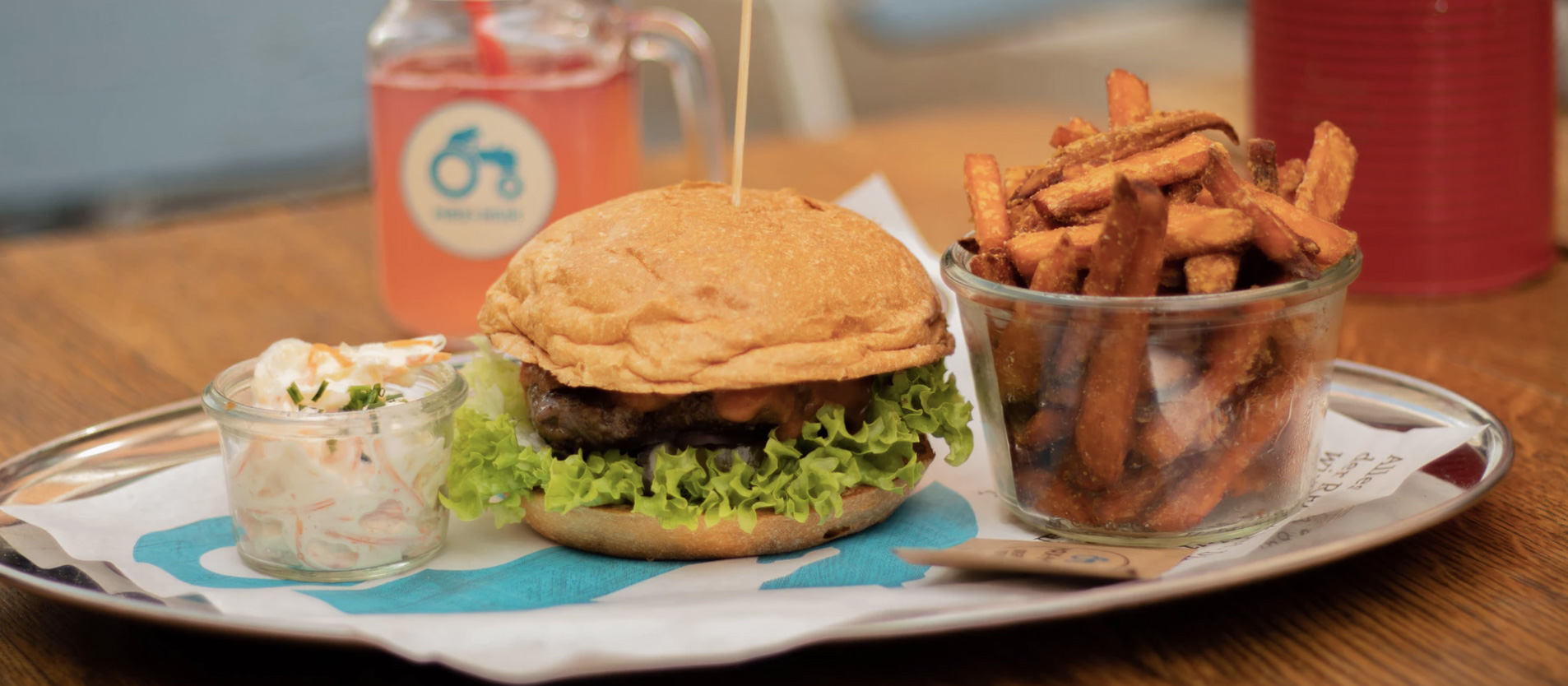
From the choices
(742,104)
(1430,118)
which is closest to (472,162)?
(742,104)

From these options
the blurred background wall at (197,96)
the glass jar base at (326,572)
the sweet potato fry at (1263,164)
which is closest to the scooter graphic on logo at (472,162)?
the glass jar base at (326,572)

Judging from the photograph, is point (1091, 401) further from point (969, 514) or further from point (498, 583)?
point (498, 583)

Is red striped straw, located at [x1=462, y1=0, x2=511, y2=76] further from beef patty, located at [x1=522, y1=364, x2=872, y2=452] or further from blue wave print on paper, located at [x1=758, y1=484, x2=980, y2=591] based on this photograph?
blue wave print on paper, located at [x1=758, y1=484, x2=980, y2=591]

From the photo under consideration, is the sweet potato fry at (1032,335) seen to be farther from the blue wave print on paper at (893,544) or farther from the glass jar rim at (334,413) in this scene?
the glass jar rim at (334,413)

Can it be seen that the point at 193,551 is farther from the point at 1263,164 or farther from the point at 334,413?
the point at 1263,164

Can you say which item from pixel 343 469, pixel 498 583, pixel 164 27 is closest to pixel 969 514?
pixel 498 583


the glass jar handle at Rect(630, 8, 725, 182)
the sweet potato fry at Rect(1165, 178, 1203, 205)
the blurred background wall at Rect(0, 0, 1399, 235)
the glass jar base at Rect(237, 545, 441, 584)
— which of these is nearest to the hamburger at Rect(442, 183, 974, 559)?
the glass jar base at Rect(237, 545, 441, 584)
